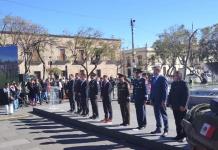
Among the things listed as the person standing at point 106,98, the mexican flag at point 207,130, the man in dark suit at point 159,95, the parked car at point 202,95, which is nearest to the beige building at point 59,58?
the parked car at point 202,95

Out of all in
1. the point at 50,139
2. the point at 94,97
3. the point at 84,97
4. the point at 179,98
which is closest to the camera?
the point at 179,98

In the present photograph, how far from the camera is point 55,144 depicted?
37.6 feet

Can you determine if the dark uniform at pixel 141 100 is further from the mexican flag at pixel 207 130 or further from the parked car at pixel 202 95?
the mexican flag at pixel 207 130

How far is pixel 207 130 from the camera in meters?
4.91

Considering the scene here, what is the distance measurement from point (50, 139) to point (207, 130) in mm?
8088

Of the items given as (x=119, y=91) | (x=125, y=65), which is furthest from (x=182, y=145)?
(x=125, y=65)

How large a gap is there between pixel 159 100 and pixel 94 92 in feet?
17.1

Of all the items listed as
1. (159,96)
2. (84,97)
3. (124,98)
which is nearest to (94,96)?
(84,97)

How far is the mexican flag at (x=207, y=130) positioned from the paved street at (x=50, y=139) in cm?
547

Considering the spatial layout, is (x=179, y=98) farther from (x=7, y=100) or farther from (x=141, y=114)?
(x=7, y=100)

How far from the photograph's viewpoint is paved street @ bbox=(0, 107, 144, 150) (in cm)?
1098

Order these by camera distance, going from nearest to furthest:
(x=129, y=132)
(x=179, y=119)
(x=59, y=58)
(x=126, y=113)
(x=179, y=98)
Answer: (x=179, y=98) → (x=179, y=119) → (x=129, y=132) → (x=126, y=113) → (x=59, y=58)

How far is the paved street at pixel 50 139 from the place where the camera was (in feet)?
36.0

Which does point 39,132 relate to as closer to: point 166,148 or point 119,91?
point 119,91
